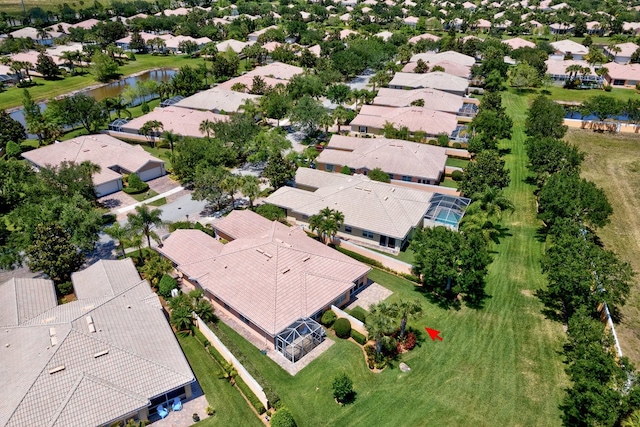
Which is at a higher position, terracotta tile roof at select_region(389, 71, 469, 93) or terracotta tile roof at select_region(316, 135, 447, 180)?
terracotta tile roof at select_region(389, 71, 469, 93)

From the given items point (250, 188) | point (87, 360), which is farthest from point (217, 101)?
point (87, 360)

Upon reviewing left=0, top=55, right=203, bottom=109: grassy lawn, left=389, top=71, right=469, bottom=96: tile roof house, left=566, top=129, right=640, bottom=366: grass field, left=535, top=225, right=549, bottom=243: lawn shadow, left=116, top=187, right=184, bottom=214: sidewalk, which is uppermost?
left=389, top=71, right=469, bottom=96: tile roof house

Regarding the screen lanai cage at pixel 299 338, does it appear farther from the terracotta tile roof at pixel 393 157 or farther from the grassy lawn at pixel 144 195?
the grassy lawn at pixel 144 195

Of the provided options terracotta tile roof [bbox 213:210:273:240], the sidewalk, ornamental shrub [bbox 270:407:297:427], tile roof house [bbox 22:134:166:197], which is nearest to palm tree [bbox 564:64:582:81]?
terracotta tile roof [bbox 213:210:273:240]

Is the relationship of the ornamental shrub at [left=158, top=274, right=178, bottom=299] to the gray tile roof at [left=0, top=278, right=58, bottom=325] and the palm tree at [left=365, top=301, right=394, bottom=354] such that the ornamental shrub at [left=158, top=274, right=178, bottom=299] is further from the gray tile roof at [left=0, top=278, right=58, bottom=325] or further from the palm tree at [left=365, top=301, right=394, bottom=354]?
the palm tree at [left=365, top=301, right=394, bottom=354]

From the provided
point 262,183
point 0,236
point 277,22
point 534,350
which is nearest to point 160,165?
point 262,183

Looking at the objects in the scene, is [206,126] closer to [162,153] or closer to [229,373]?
[162,153]
